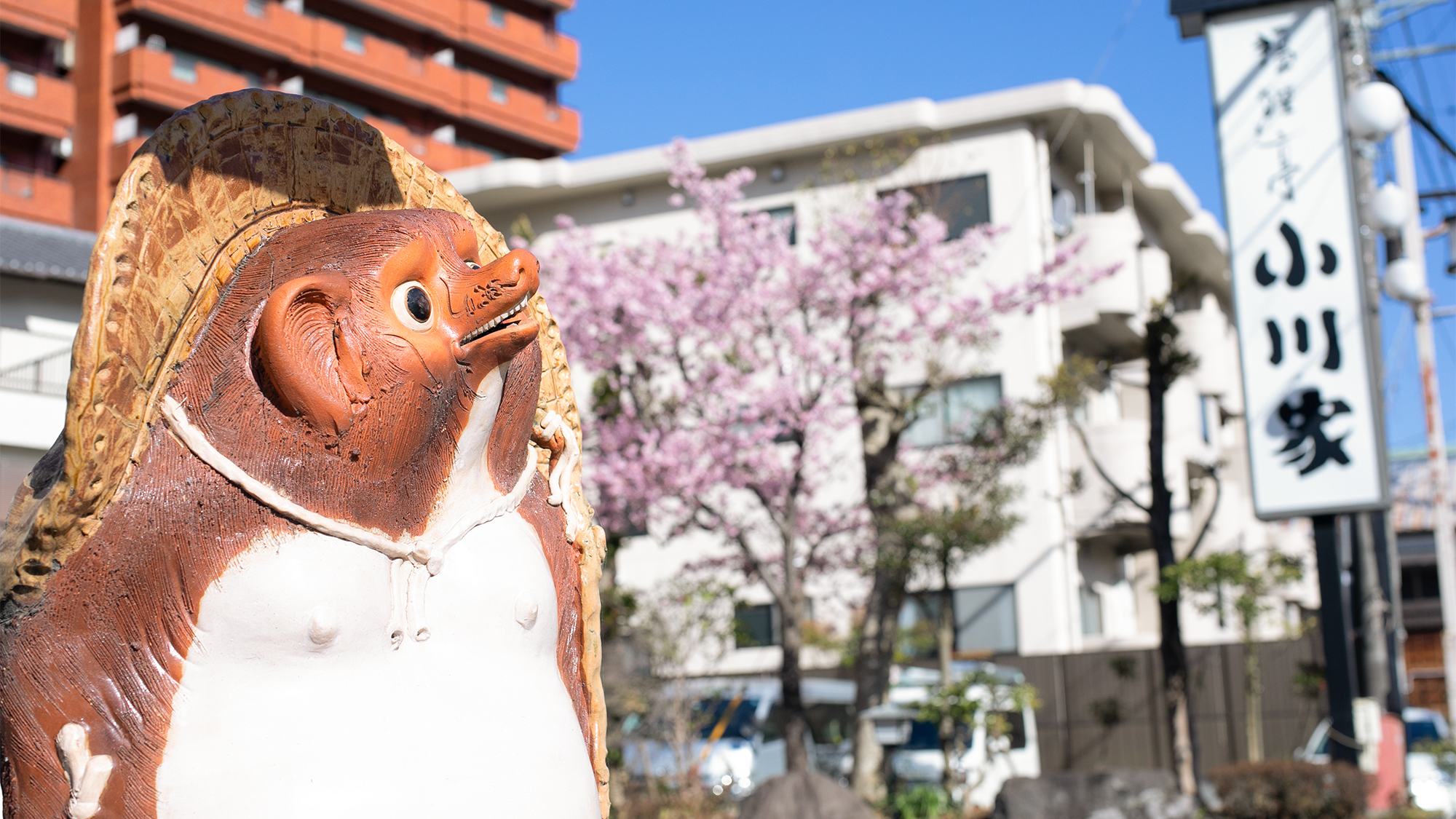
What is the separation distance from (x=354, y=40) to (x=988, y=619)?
17994 millimetres

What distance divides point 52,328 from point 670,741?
6470mm

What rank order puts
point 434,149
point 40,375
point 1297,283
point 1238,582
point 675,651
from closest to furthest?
point 1297,283
point 40,375
point 675,651
point 1238,582
point 434,149

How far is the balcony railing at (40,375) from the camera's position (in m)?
11.0

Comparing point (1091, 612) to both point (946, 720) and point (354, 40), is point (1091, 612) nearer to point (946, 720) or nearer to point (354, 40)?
point (946, 720)

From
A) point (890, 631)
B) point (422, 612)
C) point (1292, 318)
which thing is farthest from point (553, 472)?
point (890, 631)

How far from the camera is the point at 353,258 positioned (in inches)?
81.7

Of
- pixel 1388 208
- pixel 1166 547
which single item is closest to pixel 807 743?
pixel 1166 547

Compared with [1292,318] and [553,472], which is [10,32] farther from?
[553,472]

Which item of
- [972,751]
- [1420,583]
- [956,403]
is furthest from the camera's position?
[1420,583]

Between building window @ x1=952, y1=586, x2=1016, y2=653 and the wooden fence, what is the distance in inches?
18.4

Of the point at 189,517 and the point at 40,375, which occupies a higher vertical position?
the point at 40,375

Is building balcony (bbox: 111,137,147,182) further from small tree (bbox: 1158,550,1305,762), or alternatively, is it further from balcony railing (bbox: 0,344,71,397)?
small tree (bbox: 1158,550,1305,762)

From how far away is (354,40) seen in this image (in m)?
27.5

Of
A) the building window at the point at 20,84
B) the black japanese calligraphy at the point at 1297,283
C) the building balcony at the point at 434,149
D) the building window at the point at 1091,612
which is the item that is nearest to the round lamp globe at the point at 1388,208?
the black japanese calligraphy at the point at 1297,283
